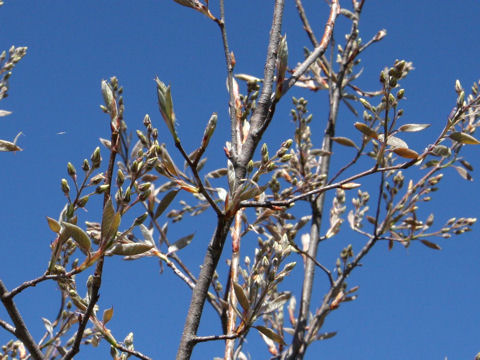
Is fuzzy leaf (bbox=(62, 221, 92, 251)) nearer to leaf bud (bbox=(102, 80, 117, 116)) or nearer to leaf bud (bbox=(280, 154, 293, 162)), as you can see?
leaf bud (bbox=(102, 80, 117, 116))

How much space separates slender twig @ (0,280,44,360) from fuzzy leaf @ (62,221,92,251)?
6.7 inches

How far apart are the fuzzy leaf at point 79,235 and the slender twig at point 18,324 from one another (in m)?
0.17

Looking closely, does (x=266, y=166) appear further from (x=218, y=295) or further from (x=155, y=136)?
(x=218, y=295)

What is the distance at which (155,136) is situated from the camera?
1328 millimetres

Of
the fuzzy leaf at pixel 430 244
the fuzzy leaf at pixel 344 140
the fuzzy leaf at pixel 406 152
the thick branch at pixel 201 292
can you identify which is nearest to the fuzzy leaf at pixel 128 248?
the thick branch at pixel 201 292

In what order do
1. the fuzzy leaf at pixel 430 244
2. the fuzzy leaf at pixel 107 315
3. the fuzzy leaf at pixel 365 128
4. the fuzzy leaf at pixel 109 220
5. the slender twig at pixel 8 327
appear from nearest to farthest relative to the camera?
the fuzzy leaf at pixel 109 220
the slender twig at pixel 8 327
the fuzzy leaf at pixel 107 315
the fuzzy leaf at pixel 365 128
the fuzzy leaf at pixel 430 244

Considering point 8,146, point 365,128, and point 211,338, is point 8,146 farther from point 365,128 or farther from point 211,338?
point 365,128

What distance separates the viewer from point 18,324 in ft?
3.62

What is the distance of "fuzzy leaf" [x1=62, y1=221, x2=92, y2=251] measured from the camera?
1.07m

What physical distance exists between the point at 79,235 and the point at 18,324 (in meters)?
0.22

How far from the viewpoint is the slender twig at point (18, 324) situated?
1.09 meters

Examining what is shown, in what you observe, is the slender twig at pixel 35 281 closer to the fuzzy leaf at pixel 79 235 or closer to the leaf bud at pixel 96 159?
the fuzzy leaf at pixel 79 235

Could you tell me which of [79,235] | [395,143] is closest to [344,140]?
[395,143]

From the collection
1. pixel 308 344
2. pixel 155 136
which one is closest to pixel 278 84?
pixel 155 136
